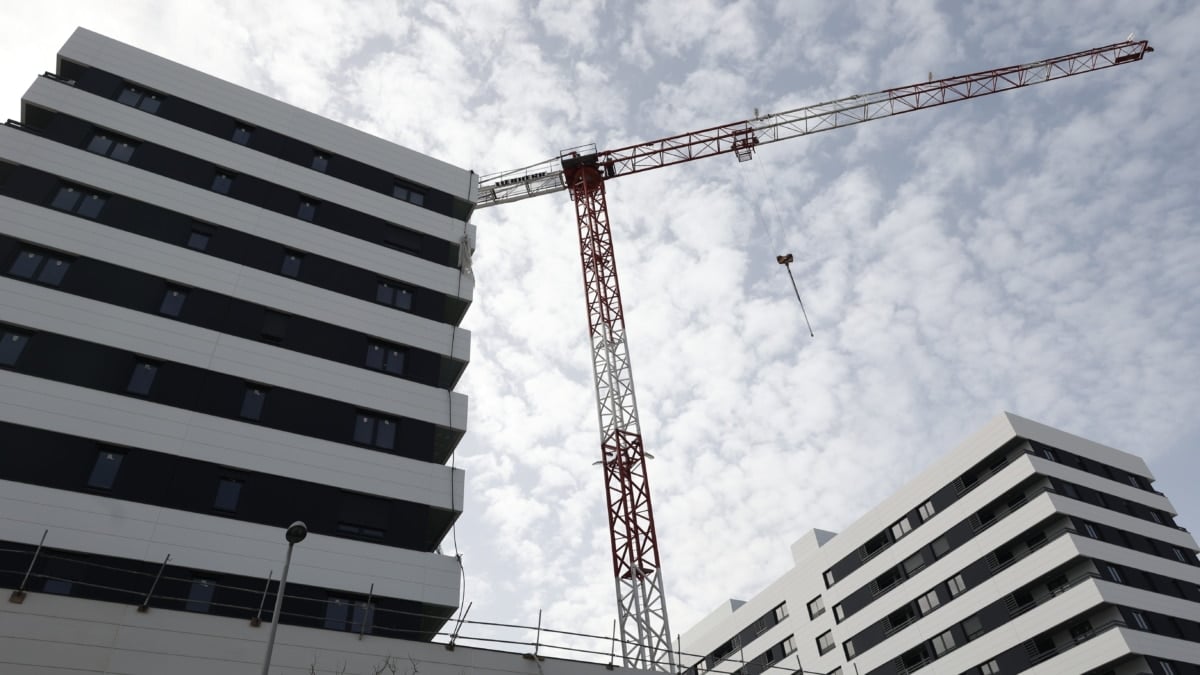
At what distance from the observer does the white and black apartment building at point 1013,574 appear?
47.4 meters

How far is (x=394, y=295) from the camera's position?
37281 mm

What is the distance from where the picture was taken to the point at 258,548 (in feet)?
91.2

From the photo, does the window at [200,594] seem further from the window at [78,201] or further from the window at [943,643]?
the window at [943,643]

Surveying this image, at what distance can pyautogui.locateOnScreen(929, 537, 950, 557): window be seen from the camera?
56.1 metres

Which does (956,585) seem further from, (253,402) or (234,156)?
(234,156)

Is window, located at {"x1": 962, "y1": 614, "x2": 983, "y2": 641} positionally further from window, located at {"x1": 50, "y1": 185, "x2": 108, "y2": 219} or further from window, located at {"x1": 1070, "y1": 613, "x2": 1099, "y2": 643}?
window, located at {"x1": 50, "y1": 185, "x2": 108, "y2": 219}

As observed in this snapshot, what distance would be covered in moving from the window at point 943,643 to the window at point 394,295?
4008cm

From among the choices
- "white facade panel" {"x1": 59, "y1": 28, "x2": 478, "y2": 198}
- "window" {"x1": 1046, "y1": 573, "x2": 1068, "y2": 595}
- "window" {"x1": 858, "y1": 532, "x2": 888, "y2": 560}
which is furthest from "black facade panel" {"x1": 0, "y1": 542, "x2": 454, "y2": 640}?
"window" {"x1": 858, "y1": 532, "x2": 888, "y2": 560}

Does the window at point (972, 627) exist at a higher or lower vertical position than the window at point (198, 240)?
lower

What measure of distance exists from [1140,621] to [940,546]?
12067mm

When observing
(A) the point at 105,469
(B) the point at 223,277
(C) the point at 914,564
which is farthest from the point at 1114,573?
(A) the point at 105,469

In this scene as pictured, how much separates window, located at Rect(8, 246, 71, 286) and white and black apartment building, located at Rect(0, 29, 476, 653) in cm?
9

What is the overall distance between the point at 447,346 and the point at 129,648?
681 inches

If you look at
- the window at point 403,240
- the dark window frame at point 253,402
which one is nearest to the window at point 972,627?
the window at point 403,240
